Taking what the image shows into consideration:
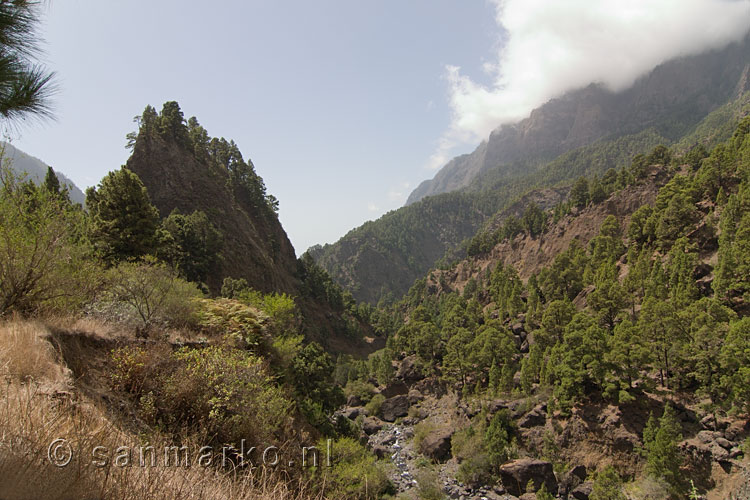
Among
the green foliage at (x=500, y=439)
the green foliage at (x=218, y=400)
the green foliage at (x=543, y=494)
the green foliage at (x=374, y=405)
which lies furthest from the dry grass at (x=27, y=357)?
the green foliage at (x=374, y=405)

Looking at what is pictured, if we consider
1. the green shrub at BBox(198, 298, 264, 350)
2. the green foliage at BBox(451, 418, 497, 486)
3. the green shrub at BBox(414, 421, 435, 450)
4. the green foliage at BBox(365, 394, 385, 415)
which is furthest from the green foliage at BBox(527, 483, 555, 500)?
the green foliage at BBox(365, 394, 385, 415)

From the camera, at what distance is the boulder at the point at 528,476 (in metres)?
30.9

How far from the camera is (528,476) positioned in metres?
31.1

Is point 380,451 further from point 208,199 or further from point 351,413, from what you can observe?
point 208,199

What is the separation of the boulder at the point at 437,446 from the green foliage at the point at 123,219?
116ft

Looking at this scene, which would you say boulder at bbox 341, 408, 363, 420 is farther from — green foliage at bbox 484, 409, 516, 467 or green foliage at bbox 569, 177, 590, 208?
green foliage at bbox 569, 177, 590, 208

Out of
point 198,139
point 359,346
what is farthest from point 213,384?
→ point 359,346

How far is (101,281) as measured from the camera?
12305 millimetres

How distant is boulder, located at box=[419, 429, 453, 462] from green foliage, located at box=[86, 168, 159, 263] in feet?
116

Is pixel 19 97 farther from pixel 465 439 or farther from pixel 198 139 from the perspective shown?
pixel 198 139

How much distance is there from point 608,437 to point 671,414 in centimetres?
559

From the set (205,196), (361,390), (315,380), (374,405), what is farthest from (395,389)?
(205,196)

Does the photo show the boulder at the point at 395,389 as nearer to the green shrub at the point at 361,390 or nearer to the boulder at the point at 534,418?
the green shrub at the point at 361,390

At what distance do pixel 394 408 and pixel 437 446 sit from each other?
14626 millimetres
